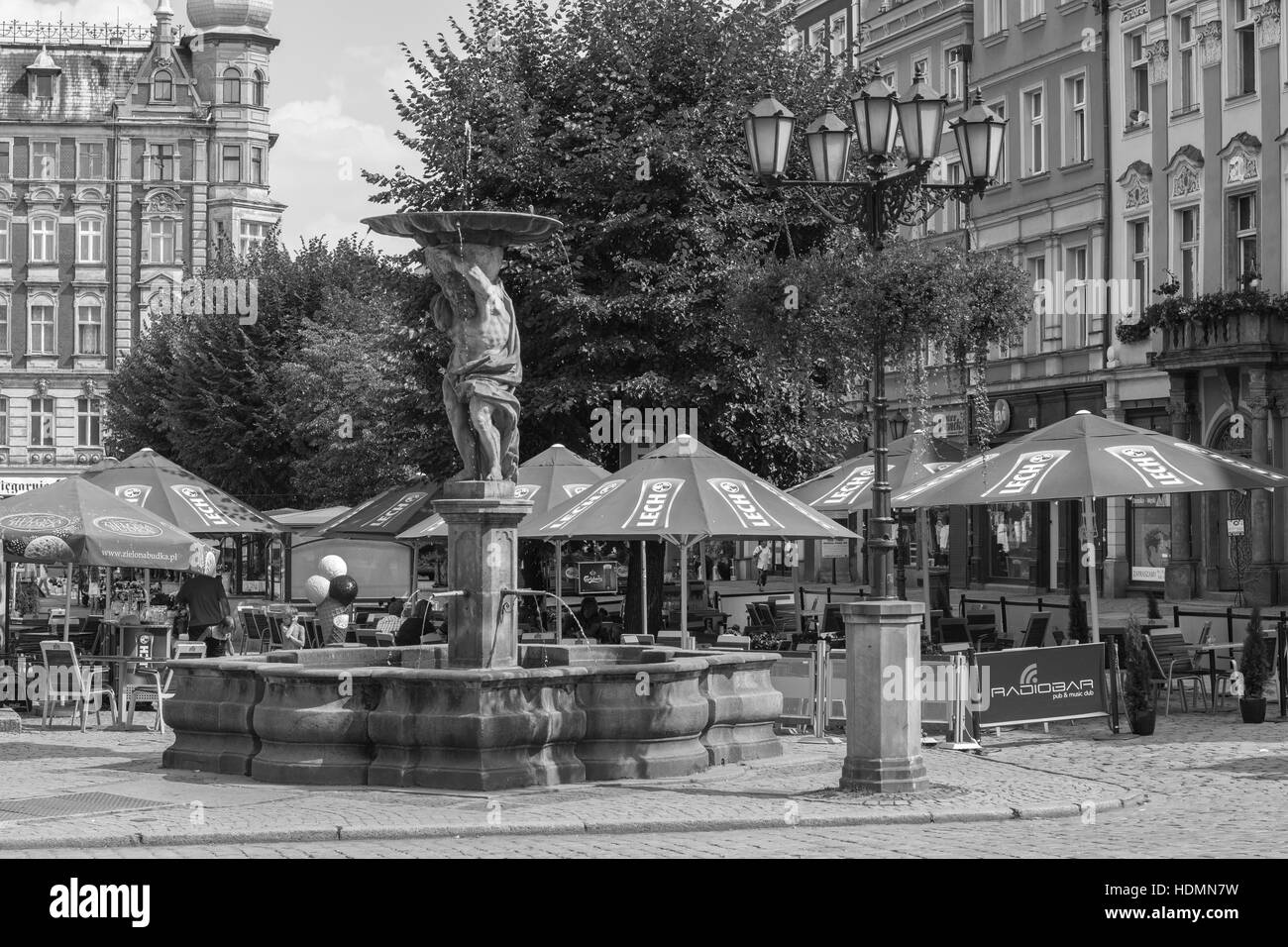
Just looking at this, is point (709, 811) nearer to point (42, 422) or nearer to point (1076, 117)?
point (1076, 117)

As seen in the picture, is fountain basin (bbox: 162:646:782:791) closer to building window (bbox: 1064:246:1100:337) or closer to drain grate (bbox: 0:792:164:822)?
drain grate (bbox: 0:792:164:822)

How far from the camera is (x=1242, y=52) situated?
1513 inches

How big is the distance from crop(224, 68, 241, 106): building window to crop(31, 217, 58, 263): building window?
30.6 ft

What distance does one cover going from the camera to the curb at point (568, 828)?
11789mm

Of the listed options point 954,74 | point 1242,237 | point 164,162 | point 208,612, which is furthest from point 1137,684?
point 164,162

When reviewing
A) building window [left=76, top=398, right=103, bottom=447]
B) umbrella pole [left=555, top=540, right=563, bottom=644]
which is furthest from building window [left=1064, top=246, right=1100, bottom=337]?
building window [left=76, top=398, right=103, bottom=447]

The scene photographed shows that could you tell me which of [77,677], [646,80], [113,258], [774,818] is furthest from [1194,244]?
[113,258]

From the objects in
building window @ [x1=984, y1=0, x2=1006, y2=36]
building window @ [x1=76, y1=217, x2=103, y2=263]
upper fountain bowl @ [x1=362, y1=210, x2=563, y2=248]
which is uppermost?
building window @ [x1=76, y1=217, x2=103, y2=263]

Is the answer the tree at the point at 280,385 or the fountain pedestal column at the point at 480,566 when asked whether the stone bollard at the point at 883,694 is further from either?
the tree at the point at 280,385

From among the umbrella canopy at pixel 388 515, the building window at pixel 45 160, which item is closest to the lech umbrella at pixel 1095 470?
the umbrella canopy at pixel 388 515

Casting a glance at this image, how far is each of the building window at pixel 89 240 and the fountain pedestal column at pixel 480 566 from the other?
78.3m

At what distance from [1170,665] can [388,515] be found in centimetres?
1316

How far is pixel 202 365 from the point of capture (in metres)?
A: 60.0

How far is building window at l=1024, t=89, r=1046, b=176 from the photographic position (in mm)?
46031
